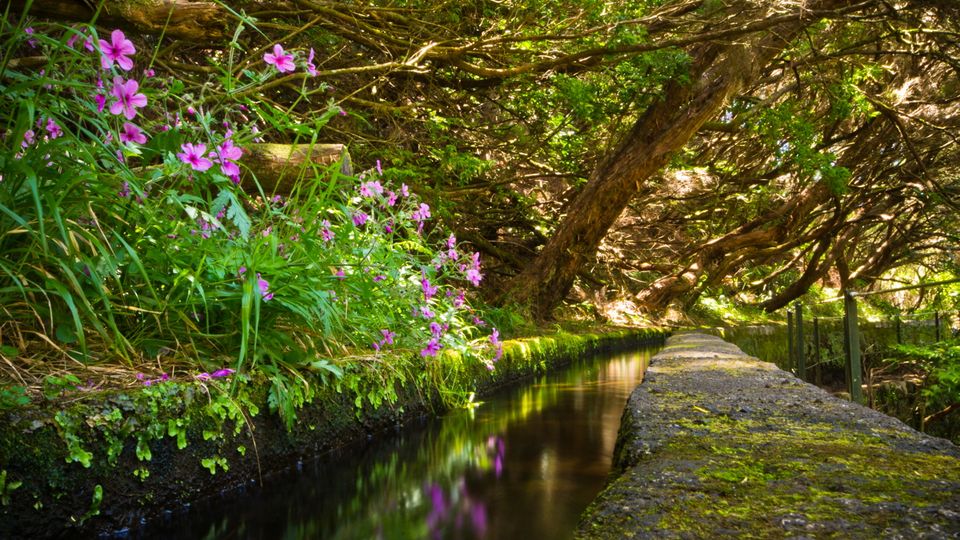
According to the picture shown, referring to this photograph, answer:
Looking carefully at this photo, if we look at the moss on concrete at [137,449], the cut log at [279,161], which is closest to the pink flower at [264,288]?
the moss on concrete at [137,449]

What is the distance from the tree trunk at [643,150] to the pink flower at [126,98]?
5.28 m

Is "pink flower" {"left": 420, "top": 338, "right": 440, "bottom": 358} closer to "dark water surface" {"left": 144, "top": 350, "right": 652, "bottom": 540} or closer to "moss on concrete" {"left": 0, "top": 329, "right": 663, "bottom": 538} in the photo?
"dark water surface" {"left": 144, "top": 350, "right": 652, "bottom": 540}

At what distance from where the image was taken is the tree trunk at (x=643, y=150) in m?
6.71

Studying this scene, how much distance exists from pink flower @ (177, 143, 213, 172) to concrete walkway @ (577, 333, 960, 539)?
1581 millimetres

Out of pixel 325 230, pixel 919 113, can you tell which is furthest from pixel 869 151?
pixel 325 230

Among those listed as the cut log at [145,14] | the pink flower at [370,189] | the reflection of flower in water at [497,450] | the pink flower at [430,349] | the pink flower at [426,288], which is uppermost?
the cut log at [145,14]

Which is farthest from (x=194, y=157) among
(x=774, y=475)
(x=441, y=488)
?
(x=774, y=475)

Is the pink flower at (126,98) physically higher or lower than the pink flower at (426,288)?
higher

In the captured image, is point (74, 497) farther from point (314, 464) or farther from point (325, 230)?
point (325, 230)

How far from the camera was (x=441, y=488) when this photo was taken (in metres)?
2.42

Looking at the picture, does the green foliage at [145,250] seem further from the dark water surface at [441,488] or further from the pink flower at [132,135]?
the dark water surface at [441,488]

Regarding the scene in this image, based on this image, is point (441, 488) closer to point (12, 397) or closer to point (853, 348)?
point (12, 397)

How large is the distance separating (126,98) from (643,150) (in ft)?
19.7

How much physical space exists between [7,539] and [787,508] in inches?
62.9
